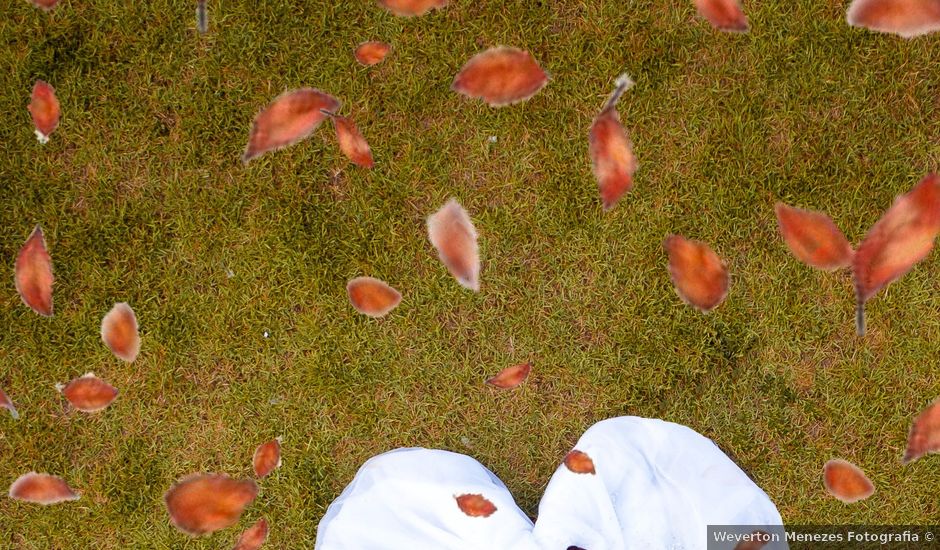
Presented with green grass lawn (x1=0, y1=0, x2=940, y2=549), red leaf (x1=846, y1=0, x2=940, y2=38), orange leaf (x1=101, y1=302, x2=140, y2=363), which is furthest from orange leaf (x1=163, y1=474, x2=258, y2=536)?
red leaf (x1=846, y1=0, x2=940, y2=38)

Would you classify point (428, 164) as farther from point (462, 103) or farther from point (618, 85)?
point (618, 85)

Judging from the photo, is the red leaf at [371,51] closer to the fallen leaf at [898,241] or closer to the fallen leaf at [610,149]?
the fallen leaf at [610,149]

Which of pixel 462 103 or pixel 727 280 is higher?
pixel 462 103

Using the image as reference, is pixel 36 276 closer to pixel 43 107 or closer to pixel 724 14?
pixel 43 107

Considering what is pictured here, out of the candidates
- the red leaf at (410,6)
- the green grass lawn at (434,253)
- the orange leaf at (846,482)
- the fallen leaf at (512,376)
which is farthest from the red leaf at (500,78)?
the orange leaf at (846,482)

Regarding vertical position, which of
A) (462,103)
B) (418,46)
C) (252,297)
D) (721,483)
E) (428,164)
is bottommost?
(721,483)

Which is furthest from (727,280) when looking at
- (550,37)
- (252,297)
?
(252,297)

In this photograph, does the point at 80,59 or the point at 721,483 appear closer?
the point at 721,483

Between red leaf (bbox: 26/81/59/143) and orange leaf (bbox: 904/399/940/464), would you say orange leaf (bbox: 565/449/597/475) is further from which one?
red leaf (bbox: 26/81/59/143)
